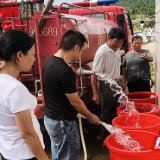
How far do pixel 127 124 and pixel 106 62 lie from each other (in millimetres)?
818

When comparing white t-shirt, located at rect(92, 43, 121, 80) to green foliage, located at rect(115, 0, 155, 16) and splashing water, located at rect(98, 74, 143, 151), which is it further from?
green foliage, located at rect(115, 0, 155, 16)

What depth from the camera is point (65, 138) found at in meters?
1.86

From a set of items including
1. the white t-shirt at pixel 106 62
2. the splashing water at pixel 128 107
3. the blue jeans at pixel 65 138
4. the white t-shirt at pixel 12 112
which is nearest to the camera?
the white t-shirt at pixel 12 112

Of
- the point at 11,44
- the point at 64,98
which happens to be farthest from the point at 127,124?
the point at 11,44

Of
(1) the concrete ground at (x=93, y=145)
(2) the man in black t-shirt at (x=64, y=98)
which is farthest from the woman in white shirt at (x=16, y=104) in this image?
(1) the concrete ground at (x=93, y=145)

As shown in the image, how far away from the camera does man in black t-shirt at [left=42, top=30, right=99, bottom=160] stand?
1.74 meters

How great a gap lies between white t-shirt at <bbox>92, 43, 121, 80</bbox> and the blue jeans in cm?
103

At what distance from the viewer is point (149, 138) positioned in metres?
1.93

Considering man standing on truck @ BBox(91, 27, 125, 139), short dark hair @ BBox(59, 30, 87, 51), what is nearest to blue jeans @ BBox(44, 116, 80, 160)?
short dark hair @ BBox(59, 30, 87, 51)

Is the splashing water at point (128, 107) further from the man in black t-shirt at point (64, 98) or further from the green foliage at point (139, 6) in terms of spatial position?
the green foliage at point (139, 6)

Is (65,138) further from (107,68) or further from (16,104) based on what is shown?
(107,68)

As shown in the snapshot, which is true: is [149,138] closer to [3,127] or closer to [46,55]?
[3,127]

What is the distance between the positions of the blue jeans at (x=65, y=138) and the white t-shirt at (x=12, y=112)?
0.48m

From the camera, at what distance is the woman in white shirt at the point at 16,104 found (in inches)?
46.1
